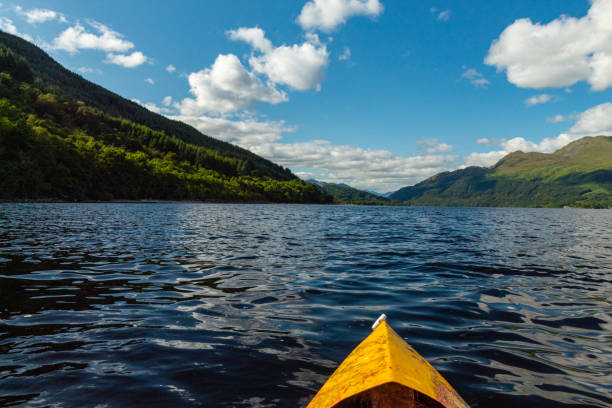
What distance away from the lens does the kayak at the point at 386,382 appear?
3623 millimetres

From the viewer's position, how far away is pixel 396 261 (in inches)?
669

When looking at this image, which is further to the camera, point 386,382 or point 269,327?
point 269,327

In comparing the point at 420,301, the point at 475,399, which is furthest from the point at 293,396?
the point at 420,301

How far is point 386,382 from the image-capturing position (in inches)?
140

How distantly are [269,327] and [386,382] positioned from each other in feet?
14.3

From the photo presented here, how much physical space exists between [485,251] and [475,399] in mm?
18370

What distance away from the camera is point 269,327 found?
7453mm

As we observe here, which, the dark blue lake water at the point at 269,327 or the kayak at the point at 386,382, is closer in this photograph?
the kayak at the point at 386,382

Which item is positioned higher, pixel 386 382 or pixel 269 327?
pixel 386 382

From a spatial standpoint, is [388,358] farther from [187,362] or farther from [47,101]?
[47,101]

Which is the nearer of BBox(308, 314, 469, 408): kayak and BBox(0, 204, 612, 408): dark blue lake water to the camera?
BBox(308, 314, 469, 408): kayak

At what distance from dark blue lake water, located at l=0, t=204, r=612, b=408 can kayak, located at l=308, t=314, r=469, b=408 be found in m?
0.93

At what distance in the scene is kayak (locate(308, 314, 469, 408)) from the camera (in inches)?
143

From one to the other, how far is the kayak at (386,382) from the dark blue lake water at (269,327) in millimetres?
934
